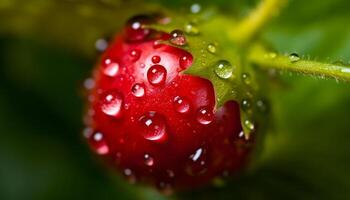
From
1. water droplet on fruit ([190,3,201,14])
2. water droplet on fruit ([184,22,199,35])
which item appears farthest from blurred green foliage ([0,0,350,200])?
water droplet on fruit ([184,22,199,35])

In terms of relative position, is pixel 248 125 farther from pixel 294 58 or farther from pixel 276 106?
pixel 276 106

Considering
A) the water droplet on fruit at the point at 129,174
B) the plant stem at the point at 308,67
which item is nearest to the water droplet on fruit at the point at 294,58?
the plant stem at the point at 308,67

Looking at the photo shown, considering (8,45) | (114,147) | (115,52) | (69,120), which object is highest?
(8,45)

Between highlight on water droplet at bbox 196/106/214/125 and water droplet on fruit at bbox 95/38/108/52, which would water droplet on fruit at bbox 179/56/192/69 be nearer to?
highlight on water droplet at bbox 196/106/214/125

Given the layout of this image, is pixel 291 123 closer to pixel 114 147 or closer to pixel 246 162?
pixel 246 162

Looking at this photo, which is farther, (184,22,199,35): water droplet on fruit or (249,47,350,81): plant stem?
(184,22,199,35): water droplet on fruit

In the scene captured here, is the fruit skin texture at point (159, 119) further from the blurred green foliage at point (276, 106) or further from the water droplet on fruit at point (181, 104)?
the blurred green foliage at point (276, 106)

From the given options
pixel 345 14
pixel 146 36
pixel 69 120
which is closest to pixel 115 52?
pixel 146 36
